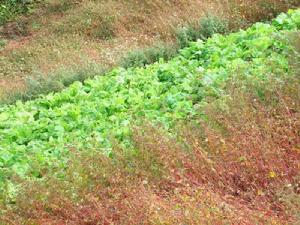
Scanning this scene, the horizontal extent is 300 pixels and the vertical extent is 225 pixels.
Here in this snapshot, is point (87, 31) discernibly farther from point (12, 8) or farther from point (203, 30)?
point (203, 30)

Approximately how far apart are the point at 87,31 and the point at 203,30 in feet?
15.6

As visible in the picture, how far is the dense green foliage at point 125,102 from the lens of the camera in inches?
229

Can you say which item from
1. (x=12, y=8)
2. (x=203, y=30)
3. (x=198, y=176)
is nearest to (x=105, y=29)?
(x=203, y=30)

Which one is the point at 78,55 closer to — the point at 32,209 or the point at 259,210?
the point at 32,209

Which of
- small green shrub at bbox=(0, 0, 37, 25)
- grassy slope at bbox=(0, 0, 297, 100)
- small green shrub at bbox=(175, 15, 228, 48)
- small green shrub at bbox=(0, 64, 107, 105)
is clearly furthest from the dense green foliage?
small green shrub at bbox=(0, 0, 37, 25)

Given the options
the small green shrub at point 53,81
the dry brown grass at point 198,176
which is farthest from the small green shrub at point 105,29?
the dry brown grass at point 198,176

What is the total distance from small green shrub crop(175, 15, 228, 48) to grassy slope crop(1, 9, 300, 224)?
3.81 m

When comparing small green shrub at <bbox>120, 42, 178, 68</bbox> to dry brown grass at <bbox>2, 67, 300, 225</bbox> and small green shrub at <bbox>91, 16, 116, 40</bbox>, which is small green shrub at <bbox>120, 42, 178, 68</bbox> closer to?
small green shrub at <bbox>91, 16, 116, 40</bbox>

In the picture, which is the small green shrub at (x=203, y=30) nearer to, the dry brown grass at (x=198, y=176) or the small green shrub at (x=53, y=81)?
the small green shrub at (x=53, y=81)

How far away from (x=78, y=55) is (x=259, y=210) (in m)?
8.95

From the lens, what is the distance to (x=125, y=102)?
7000 millimetres

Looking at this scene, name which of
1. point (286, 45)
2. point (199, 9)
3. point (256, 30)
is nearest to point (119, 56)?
point (199, 9)

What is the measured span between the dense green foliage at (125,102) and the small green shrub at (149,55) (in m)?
1.62

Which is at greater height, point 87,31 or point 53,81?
point 53,81
